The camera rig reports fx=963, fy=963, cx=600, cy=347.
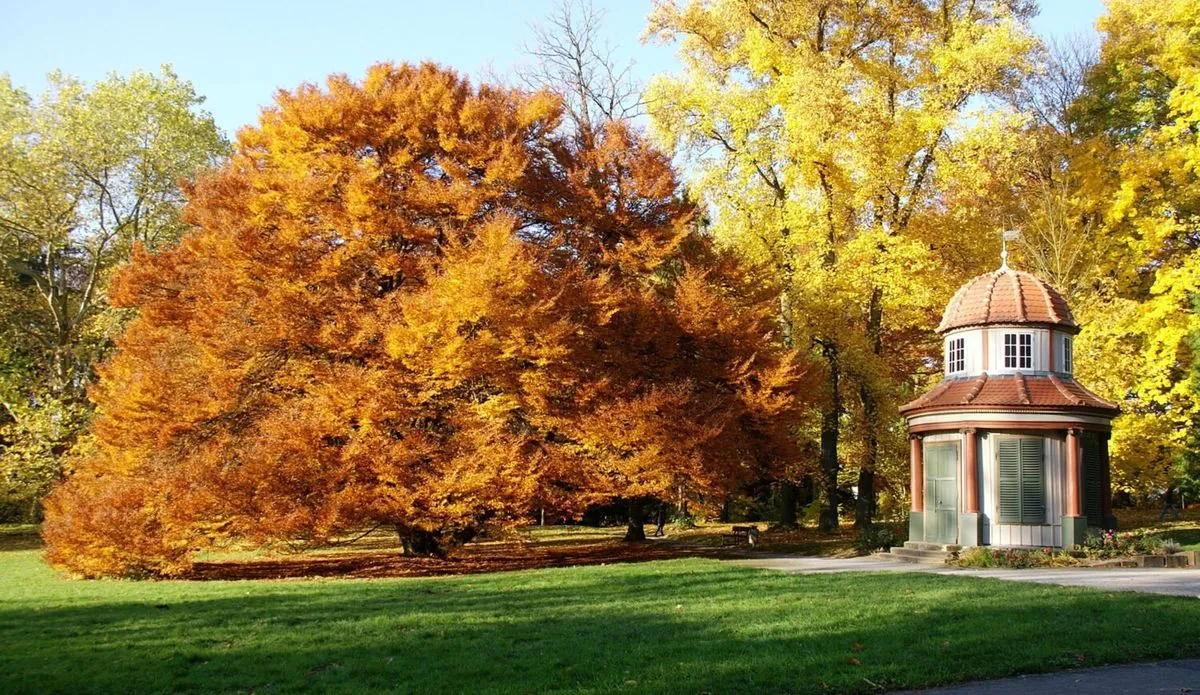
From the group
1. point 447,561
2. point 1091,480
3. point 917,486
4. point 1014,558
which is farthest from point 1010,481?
point 447,561

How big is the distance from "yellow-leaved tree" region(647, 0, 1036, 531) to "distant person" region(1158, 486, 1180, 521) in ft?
33.6

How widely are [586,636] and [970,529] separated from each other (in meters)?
14.0

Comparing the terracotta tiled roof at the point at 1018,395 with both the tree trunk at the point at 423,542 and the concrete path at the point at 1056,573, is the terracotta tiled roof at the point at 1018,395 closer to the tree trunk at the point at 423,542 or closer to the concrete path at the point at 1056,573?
the concrete path at the point at 1056,573

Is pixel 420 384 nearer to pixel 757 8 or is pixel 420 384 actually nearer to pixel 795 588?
pixel 795 588

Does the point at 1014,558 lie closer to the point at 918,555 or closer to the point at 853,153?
the point at 918,555

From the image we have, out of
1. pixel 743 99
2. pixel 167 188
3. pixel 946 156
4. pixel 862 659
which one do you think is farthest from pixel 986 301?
pixel 167 188

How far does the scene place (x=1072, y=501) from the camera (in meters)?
21.0

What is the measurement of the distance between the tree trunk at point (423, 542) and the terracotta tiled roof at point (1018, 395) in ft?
39.7

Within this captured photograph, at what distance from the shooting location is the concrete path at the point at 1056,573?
14.9 m

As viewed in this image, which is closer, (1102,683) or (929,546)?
(1102,683)

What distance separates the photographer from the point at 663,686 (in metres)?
7.87

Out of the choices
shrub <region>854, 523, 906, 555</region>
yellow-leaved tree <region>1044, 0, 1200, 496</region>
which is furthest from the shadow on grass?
yellow-leaved tree <region>1044, 0, 1200, 496</region>

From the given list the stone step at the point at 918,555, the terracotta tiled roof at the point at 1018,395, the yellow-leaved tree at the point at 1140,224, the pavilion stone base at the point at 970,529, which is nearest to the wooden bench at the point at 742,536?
the stone step at the point at 918,555

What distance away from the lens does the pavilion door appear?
2203 cm
